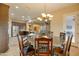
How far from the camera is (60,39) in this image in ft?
10.9

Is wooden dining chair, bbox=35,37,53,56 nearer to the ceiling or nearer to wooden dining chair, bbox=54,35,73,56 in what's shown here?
wooden dining chair, bbox=54,35,73,56

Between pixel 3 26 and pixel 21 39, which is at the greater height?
pixel 3 26

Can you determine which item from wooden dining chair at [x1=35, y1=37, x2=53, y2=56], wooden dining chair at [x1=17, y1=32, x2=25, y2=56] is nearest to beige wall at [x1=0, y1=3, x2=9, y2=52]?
wooden dining chair at [x1=17, y1=32, x2=25, y2=56]

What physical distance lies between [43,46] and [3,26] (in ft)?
2.81

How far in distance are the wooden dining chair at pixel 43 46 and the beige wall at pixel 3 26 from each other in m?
0.59

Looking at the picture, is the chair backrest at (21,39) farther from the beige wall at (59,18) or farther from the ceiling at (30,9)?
the beige wall at (59,18)

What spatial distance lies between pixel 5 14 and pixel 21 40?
579 mm

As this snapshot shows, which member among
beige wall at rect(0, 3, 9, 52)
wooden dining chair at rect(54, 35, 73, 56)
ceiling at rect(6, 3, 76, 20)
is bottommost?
wooden dining chair at rect(54, 35, 73, 56)

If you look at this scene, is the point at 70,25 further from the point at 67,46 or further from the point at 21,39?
the point at 21,39

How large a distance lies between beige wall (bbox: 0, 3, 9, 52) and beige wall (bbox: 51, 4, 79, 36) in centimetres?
89

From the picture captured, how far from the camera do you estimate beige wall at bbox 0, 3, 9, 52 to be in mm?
3234

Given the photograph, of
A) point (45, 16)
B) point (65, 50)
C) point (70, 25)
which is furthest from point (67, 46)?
point (45, 16)

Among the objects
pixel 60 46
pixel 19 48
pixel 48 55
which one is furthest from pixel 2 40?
pixel 60 46

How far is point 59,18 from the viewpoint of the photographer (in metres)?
3.37
